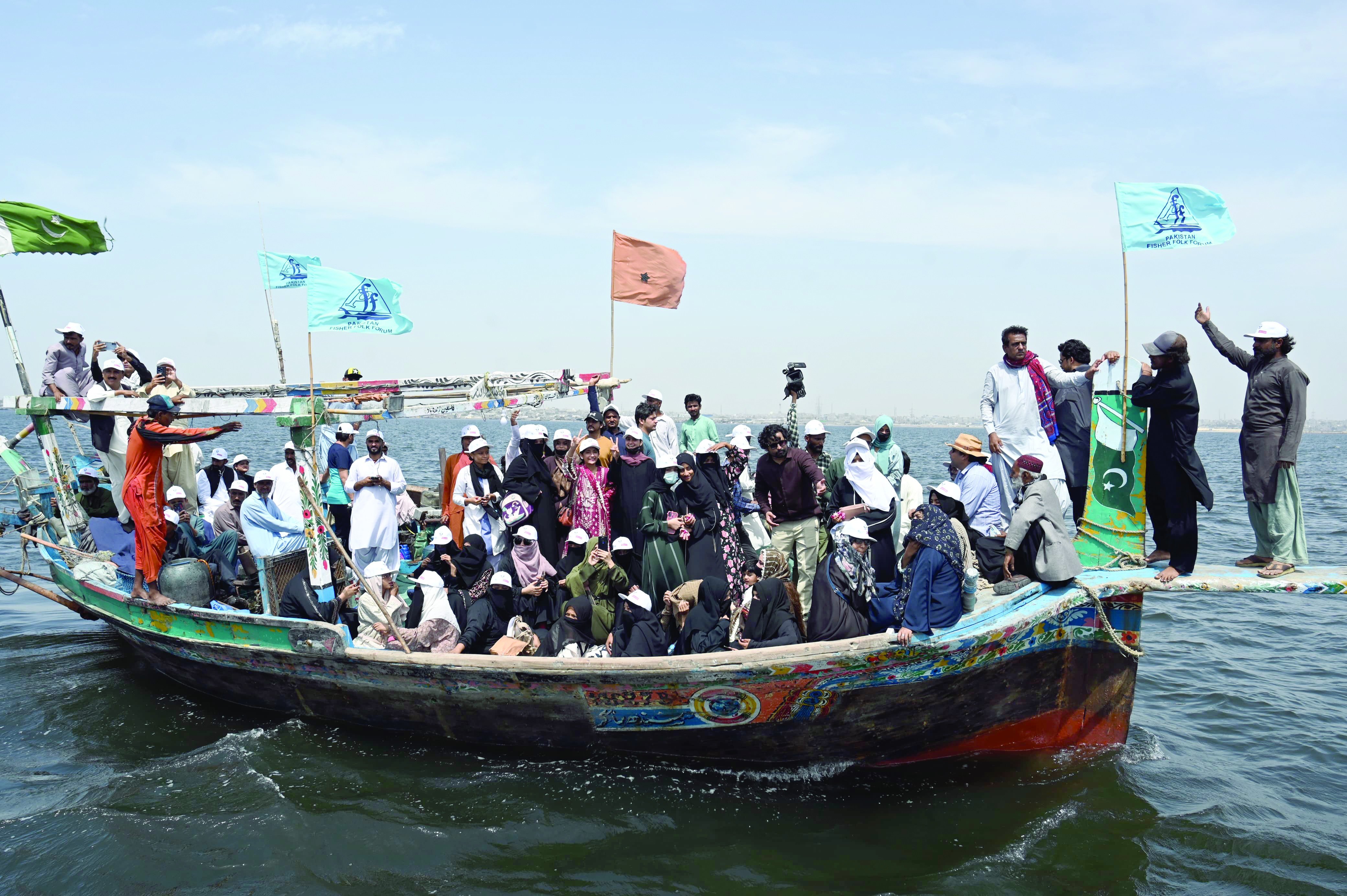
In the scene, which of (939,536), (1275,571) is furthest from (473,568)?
(1275,571)

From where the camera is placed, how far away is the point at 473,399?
9.50 m

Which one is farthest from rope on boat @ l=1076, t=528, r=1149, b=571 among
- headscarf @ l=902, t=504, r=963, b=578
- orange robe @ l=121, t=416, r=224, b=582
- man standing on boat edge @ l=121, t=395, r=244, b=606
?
orange robe @ l=121, t=416, r=224, b=582

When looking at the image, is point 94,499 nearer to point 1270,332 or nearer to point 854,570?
point 854,570

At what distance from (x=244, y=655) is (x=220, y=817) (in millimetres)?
1592

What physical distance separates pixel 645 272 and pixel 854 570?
5.23 meters

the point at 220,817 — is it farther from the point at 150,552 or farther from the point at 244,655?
the point at 150,552

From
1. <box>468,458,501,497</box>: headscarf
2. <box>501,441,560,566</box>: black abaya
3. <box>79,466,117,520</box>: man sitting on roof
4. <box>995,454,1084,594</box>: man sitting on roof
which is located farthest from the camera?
<box>79,466,117,520</box>: man sitting on roof

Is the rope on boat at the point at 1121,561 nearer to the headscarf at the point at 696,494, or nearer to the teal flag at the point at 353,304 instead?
the headscarf at the point at 696,494

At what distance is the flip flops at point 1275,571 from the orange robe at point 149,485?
25.9ft

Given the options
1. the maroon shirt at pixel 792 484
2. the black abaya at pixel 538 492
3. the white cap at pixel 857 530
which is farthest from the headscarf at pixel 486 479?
the white cap at pixel 857 530

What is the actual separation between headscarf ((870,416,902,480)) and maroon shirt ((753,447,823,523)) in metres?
1.46

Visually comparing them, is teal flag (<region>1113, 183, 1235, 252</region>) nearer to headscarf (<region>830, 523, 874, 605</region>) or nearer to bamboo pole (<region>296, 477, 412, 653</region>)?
headscarf (<region>830, 523, 874, 605</region>)

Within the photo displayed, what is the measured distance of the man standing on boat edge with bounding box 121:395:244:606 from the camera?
22.5 feet

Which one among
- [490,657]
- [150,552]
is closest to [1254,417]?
[490,657]
